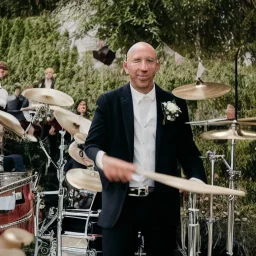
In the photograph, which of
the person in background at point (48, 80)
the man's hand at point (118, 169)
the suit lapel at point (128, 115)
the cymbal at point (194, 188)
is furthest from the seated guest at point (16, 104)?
the cymbal at point (194, 188)

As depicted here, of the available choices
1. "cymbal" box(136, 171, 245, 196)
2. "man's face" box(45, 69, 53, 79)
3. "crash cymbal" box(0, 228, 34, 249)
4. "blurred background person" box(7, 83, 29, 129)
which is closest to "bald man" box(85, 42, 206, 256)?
"cymbal" box(136, 171, 245, 196)

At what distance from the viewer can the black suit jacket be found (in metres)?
2.84

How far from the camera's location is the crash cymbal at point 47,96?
20.1 ft

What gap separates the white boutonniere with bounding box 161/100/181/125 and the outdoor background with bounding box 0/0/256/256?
452 cm

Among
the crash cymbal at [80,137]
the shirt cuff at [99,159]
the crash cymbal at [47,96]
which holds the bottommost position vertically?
the shirt cuff at [99,159]

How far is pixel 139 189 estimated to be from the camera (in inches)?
111

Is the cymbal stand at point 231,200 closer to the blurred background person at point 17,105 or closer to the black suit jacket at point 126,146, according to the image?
the blurred background person at point 17,105

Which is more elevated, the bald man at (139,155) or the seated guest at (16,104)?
the seated guest at (16,104)

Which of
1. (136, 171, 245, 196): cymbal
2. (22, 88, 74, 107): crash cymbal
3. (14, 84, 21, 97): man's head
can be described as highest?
(14, 84, 21, 97): man's head

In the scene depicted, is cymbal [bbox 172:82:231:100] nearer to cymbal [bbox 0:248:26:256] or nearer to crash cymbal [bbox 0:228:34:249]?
crash cymbal [bbox 0:228:34:249]

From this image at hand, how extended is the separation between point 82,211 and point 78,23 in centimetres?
360

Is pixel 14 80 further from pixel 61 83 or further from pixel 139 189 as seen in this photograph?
pixel 139 189

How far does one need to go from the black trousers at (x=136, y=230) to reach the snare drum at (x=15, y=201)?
2525mm

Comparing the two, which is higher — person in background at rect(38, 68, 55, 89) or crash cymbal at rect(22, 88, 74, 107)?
person in background at rect(38, 68, 55, 89)
